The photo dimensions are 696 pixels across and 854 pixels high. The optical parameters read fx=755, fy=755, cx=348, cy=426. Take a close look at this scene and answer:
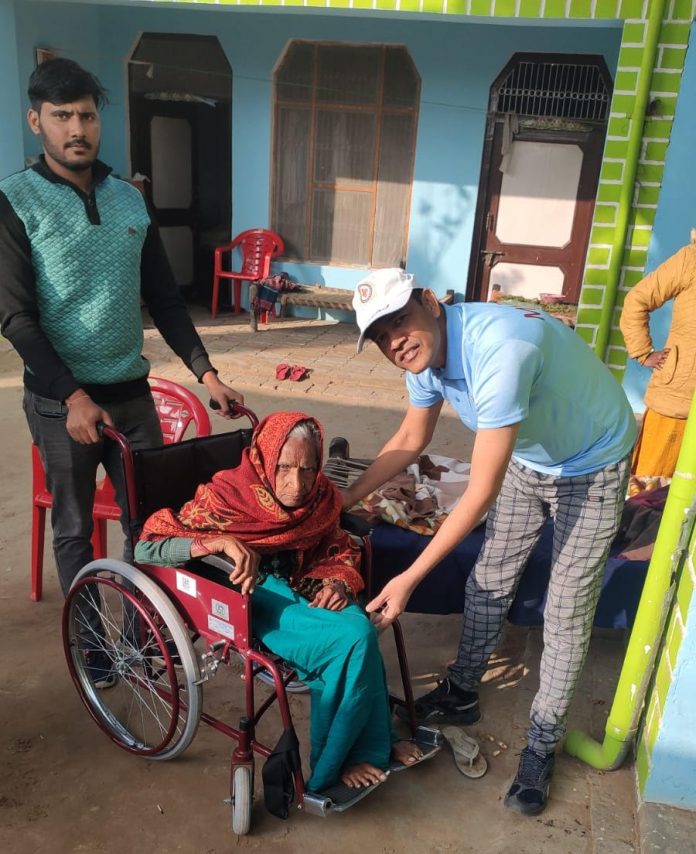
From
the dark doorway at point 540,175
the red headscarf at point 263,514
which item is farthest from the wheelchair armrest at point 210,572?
the dark doorway at point 540,175

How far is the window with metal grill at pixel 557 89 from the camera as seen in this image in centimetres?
632

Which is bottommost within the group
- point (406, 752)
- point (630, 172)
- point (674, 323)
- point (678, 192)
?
point (406, 752)

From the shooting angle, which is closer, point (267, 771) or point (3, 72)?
point (267, 771)

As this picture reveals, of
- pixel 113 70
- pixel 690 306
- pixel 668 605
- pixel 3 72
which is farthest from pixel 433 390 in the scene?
pixel 113 70

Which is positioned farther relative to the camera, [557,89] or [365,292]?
[557,89]

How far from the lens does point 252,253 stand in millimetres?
7637

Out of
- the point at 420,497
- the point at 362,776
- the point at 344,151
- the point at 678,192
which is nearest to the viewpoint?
the point at 362,776

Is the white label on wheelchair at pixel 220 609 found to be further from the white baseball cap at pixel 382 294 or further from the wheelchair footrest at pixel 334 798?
the white baseball cap at pixel 382 294

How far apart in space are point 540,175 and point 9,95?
449 centimetres

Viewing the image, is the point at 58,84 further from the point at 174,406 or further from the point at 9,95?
the point at 9,95

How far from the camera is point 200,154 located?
8648 mm

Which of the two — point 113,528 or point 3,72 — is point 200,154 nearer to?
point 3,72

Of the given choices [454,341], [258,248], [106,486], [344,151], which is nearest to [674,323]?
[454,341]

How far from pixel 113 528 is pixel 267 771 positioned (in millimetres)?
2127
